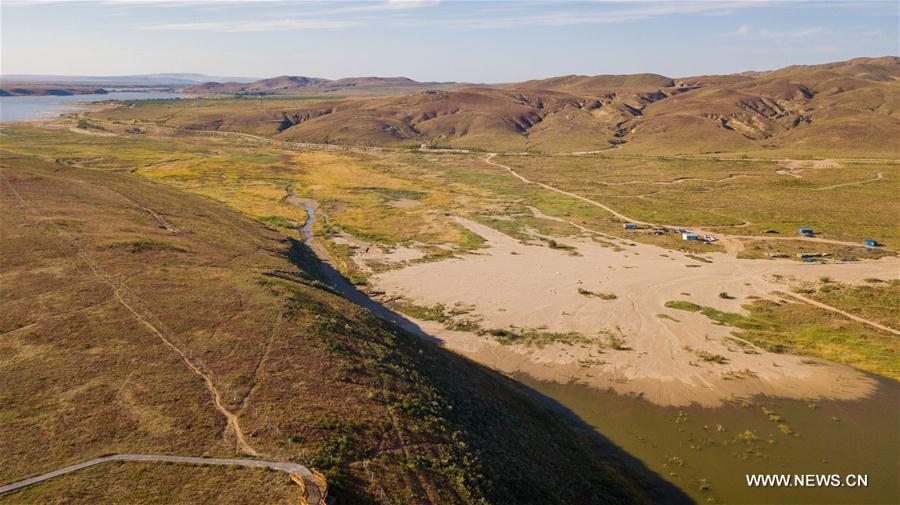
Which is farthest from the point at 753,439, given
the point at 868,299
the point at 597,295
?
the point at 868,299

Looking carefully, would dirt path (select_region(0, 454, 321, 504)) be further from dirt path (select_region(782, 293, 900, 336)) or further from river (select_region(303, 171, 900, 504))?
dirt path (select_region(782, 293, 900, 336))

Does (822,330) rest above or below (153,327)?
below

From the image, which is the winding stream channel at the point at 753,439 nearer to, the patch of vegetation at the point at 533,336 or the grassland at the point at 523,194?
the patch of vegetation at the point at 533,336

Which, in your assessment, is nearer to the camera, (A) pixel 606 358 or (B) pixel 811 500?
(B) pixel 811 500

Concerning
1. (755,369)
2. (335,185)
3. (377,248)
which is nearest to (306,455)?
(755,369)

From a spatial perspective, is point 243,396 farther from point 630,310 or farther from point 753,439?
point 630,310

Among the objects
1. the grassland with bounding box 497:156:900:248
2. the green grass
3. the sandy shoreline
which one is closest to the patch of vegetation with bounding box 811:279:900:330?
the green grass

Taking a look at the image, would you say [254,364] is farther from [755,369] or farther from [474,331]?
[755,369]
